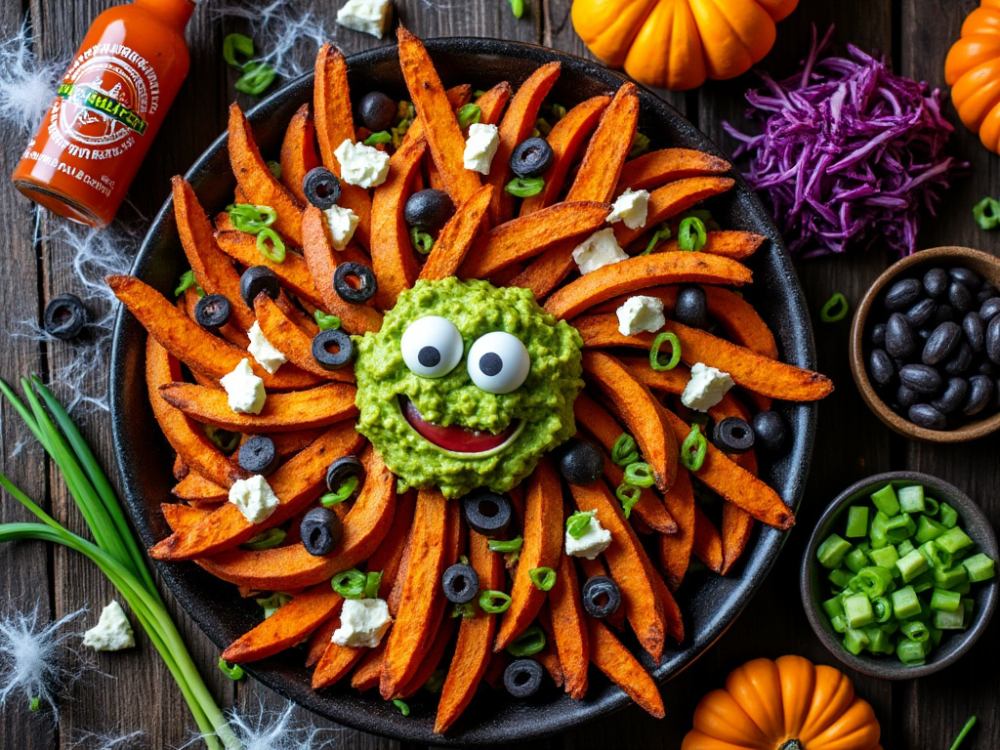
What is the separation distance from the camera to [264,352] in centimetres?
275

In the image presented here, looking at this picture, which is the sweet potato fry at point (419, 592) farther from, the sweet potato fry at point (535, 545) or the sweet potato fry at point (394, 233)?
the sweet potato fry at point (394, 233)

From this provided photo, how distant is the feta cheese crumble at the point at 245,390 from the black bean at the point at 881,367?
6.88 feet

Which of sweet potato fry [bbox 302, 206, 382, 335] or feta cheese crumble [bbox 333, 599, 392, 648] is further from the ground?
sweet potato fry [bbox 302, 206, 382, 335]

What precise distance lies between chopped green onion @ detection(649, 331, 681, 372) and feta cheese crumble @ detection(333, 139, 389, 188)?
3.28 ft

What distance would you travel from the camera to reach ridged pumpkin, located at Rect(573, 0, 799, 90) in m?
3.11

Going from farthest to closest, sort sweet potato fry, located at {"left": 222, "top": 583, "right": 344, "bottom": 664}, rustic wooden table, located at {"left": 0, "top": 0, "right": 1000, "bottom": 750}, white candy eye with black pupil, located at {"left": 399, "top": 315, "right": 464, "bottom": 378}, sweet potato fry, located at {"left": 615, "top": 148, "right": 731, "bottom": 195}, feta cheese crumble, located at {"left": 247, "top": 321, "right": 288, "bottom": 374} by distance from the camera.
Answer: rustic wooden table, located at {"left": 0, "top": 0, "right": 1000, "bottom": 750}, sweet potato fry, located at {"left": 615, "top": 148, "right": 731, "bottom": 195}, sweet potato fry, located at {"left": 222, "top": 583, "right": 344, "bottom": 664}, feta cheese crumble, located at {"left": 247, "top": 321, "right": 288, "bottom": 374}, white candy eye with black pupil, located at {"left": 399, "top": 315, "right": 464, "bottom": 378}

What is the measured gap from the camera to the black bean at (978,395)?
3.19 metres

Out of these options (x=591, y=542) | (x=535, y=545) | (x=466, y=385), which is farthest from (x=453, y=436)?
(x=591, y=542)

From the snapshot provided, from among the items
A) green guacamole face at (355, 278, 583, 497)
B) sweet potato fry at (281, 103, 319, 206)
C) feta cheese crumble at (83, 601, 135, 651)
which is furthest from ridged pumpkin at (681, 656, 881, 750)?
sweet potato fry at (281, 103, 319, 206)

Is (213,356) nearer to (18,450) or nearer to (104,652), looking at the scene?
(18,450)

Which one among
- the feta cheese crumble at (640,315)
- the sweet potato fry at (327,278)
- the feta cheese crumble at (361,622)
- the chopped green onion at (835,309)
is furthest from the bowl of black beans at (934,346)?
the feta cheese crumble at (361,622)

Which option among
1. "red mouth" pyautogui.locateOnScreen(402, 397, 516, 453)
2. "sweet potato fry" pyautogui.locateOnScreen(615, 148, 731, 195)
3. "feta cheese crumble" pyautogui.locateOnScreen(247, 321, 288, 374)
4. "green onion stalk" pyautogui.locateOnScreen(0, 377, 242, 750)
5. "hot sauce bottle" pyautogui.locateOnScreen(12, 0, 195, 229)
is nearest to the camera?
"red mouth" pyautogui.locateOnScreen(402, 397, 516, 453)

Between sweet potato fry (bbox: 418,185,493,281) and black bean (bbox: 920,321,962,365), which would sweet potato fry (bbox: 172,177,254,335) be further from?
black bean (bbox: 920,321,962,365)

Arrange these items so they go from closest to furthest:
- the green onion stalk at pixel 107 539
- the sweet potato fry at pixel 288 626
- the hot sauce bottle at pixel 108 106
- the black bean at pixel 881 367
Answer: the sweet potato fry at pixel 288 626 → the hot sauce bottle at pixel 108 106 → the black bean at pixel 881 367 → the green onion stalk at pixel 107 539
